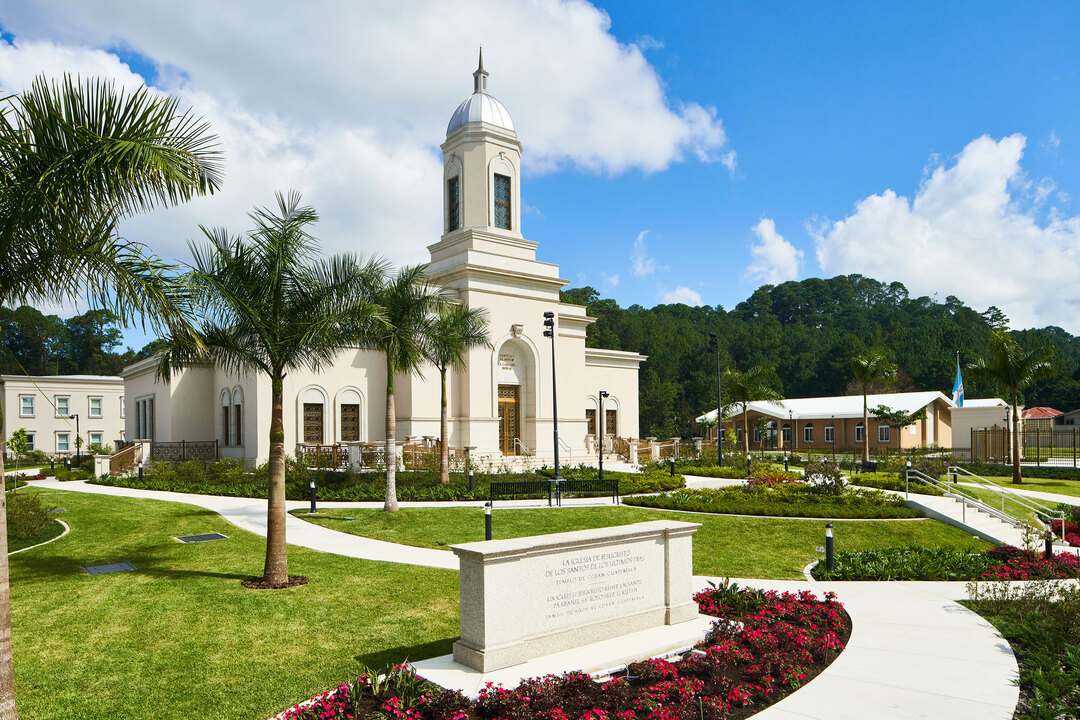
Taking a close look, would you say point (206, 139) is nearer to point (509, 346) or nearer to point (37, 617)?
point (37, 617)

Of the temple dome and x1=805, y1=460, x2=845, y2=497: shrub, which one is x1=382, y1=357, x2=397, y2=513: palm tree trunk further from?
the temple dome

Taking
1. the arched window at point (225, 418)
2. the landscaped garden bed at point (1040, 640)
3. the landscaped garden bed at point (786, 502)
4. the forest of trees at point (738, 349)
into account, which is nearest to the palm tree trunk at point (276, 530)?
the landscaped garden bed at point (1040, 640)

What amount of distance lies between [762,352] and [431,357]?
79690 mm

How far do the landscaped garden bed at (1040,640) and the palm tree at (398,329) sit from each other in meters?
13.5

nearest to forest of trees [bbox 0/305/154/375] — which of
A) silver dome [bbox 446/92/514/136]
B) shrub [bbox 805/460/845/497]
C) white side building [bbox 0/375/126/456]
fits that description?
white side building [bbox 0/375/126/456]

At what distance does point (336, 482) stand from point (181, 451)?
12.5m

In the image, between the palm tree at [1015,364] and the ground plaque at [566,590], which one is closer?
the ground plaque at [566,590]

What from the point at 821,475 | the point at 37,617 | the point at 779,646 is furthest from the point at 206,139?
the point at 821,475

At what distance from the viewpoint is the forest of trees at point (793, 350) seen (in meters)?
78.6

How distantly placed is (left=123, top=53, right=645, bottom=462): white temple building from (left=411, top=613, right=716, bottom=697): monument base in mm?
22927

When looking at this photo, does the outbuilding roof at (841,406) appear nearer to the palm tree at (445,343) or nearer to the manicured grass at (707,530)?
the palm tree at (445,343)

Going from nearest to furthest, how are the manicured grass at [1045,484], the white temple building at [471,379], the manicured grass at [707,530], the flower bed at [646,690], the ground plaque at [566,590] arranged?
the flower bed at [646,690] → the ground plaque at [566,590] → the manicured grass at [707,530] → the manicured grass at [1045,484] → the white temple building at [471,379]

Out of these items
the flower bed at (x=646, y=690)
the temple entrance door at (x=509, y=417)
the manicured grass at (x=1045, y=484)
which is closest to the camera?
the flower bed at (x=646, y=690)

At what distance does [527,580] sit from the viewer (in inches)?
291
